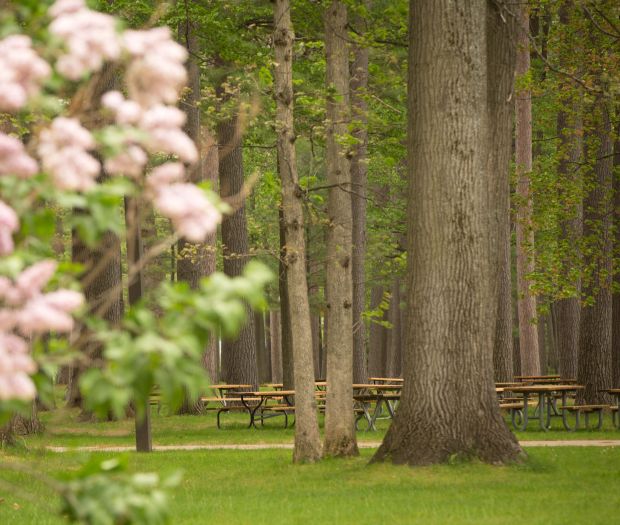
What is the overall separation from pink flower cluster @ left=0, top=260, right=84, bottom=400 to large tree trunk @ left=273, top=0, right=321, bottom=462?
379 inches

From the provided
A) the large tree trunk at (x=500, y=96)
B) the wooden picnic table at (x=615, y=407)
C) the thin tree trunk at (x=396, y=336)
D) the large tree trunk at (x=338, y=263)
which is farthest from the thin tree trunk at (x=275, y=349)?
the large tree trunk at (x=338, y=263)

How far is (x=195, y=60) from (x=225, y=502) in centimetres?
1499

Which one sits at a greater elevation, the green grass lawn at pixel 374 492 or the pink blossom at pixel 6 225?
the pink blossom at pixel 6 225

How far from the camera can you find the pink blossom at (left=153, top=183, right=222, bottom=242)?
11.8 ft

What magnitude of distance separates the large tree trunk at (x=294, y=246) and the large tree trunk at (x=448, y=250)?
1.30 m

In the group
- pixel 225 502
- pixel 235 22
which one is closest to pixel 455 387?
pixel 225 502

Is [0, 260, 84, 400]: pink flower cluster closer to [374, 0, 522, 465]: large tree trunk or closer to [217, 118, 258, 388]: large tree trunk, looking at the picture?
[374, 0, 522, 465]: large tree trunk

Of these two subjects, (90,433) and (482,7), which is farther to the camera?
(90,433)

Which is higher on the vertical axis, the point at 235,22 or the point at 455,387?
the point at 235,22

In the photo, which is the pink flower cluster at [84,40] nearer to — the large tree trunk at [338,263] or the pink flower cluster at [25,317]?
the pink flower cluster at [25,317]

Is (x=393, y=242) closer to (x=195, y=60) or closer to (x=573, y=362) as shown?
(x=573, y=362)

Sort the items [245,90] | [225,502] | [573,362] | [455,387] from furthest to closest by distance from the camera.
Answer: [573,362]
[245,90]
[455,387]
[225,502]

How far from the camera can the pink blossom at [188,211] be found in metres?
3.59

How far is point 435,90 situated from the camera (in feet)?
40.2
